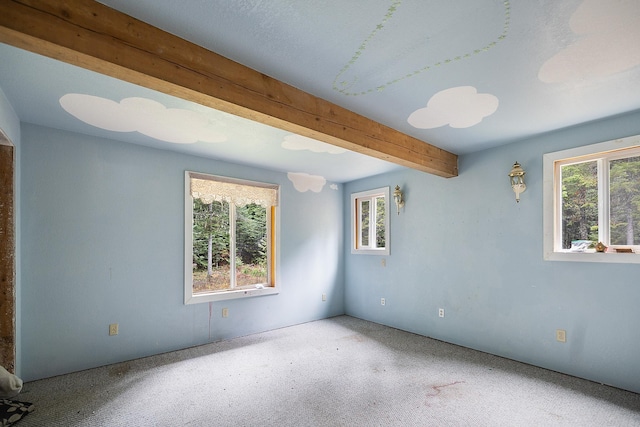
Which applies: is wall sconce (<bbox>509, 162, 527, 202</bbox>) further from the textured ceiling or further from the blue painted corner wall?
the textured ceiling

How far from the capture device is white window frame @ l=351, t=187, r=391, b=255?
4652 millimetres

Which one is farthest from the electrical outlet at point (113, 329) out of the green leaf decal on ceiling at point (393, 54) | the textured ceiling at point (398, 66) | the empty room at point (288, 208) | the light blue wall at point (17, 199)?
the green leaf decal on ceiling at point (393, 54)

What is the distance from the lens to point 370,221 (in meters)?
5.06

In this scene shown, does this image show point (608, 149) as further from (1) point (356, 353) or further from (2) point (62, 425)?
(2) point (62, 425)

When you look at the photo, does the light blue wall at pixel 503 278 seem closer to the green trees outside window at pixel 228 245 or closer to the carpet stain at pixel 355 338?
the carpet stain at pixel 355 338

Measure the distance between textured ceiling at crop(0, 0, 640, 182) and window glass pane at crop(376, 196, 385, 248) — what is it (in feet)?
6.26

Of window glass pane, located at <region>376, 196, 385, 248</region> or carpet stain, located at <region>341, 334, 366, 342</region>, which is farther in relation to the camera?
window glass pane, located at <region>376, 196, 385, 248</region>

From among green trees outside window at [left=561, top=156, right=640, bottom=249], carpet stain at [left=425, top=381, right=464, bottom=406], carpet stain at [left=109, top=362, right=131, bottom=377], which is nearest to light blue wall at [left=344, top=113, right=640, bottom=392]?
green trees outside window at [left=561, top=156, right=640, bottom=249]

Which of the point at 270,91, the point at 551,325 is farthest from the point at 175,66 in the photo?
the point at 551,325

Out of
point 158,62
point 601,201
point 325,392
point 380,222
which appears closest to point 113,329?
point 325,392

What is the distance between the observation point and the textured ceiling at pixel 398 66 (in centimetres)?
145

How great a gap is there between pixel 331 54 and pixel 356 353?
3.02 metres

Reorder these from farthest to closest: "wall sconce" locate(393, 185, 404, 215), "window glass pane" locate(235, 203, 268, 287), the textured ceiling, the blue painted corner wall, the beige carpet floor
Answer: "wall sconce" locate(393, 185, 404, 215) < "window glass pane" locate(235, 203, 268, 287) < the blue painted corner wall < the beige carpet floor < the textured ceiling

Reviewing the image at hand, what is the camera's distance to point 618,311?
263 cm
